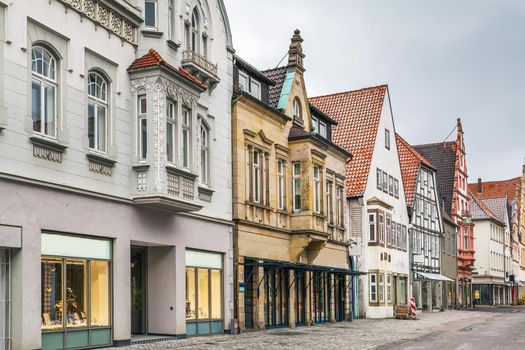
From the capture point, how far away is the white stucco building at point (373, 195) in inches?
1793

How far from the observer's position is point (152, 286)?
24250 millimetres

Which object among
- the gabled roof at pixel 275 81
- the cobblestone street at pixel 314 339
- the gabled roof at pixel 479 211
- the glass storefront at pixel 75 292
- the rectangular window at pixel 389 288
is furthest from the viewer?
the gabled roof at pixel 479 211

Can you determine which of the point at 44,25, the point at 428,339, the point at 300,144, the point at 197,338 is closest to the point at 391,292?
the point at 300,144

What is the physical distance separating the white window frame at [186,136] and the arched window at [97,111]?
121 inches

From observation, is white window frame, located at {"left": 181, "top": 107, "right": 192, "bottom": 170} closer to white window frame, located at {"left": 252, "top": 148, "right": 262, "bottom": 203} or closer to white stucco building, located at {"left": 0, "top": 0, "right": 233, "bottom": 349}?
white stucco building, located at {"left": 0, "top": 0, "right": 233, "bottom": 349}

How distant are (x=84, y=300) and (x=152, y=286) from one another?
460 centimetres

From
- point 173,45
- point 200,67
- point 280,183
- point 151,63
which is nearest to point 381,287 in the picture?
point 280,183

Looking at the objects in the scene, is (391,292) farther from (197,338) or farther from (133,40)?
(133,40)

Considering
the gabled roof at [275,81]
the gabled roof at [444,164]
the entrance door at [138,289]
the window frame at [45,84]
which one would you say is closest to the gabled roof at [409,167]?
the gabled roof at [444,164]

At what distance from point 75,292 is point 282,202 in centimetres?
1445

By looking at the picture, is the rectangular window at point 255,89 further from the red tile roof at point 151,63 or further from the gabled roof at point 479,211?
the gabled roof at point 479,211

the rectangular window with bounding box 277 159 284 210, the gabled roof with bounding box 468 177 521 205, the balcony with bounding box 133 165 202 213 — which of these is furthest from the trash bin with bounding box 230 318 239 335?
the gabled roof with bounding box 468 177 521 205

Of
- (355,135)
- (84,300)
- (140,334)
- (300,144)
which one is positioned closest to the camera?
(84,300)

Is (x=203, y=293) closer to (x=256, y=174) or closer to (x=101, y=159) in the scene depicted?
(x=256, y=174)
